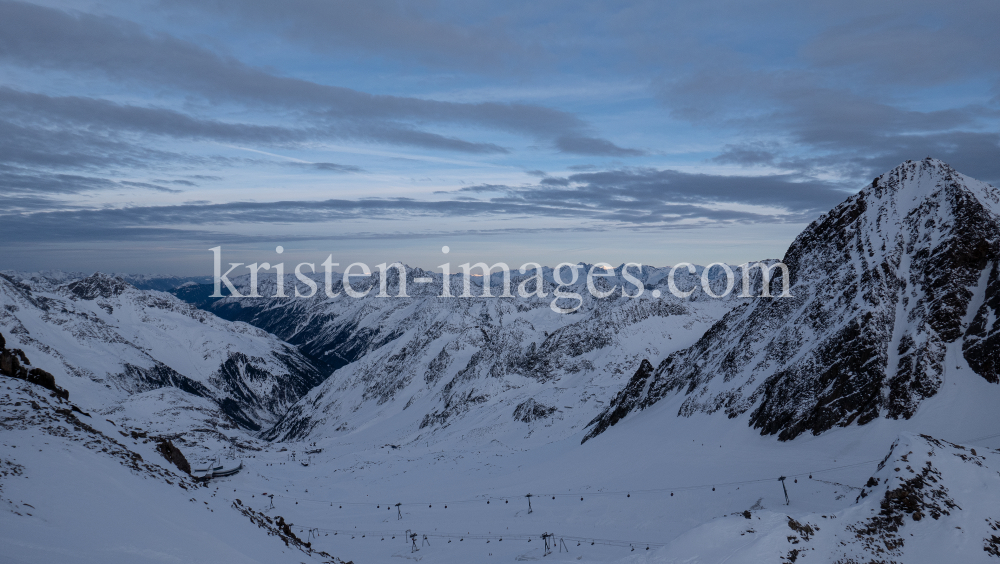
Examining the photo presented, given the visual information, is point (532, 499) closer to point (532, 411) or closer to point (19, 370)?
point (19, 370)

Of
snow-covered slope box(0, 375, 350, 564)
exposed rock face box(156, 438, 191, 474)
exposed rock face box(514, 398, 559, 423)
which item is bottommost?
exposed rock face box(514, 398, 559, 423)

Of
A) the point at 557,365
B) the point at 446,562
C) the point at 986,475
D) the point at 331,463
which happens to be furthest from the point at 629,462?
the point at 557,365

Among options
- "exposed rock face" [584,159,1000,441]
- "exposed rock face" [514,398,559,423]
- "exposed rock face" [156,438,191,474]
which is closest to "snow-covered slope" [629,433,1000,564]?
"exposed rock face" [584,159,1000,441]

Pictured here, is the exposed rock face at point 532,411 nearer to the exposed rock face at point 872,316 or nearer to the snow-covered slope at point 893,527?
the exposed rock face at point 872,316

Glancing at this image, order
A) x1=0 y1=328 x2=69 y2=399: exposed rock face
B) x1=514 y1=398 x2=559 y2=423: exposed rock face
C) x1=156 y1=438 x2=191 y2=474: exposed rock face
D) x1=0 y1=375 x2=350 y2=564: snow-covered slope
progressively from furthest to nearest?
x1=514 y1=398 x2=559 y2=423: exposed rock face < x1=156 y1=438 x2=191 y2=474: exposed rock face < x1=0 y1=328 x2=69 y2=399: exposed rock face < x1=0 y1=375 x2=350 y2=564: snow-covered slope

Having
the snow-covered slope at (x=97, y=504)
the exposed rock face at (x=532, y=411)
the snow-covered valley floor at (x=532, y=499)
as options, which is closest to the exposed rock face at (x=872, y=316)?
the snow-covered valley floor at (x=532, y=499)

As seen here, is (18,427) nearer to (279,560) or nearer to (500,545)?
(279,560)

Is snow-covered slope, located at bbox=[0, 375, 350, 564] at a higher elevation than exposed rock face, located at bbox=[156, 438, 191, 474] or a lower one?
higher

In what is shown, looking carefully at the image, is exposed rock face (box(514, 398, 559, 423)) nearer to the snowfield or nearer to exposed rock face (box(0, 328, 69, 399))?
the snowfield
